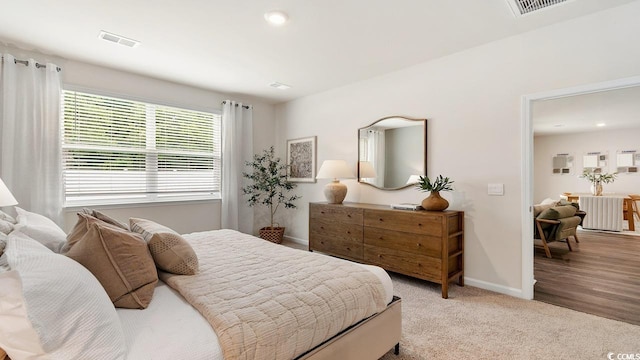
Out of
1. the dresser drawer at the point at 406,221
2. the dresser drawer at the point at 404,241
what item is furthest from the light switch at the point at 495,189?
the dresser drawer at the point at 404,241

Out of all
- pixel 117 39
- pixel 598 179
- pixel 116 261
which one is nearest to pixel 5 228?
pixel 116 261

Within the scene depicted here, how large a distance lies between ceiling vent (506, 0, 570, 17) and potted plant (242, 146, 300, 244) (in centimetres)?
369

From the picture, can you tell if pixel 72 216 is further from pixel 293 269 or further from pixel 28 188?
pixel 293 269

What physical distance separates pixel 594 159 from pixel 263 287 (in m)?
9.45

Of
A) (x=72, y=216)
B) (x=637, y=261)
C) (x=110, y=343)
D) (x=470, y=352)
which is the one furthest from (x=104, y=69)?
(x=637, y=261)

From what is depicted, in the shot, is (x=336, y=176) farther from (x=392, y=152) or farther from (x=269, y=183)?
(x=269, y=183)

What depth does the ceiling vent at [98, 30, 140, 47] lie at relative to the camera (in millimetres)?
2814

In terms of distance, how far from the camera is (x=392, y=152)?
382 centimetres

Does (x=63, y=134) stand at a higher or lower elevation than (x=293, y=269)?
higher

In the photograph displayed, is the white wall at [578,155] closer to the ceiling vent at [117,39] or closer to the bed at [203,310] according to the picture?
the bed at [203,310]

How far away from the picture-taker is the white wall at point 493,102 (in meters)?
2.48

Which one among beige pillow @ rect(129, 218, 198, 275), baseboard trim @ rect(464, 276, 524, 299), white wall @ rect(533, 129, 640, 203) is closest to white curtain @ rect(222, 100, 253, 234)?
beige pillow @ rect(129, 218, 198, 275)

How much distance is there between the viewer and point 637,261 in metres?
4.00

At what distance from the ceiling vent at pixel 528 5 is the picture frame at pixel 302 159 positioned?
3064mm
